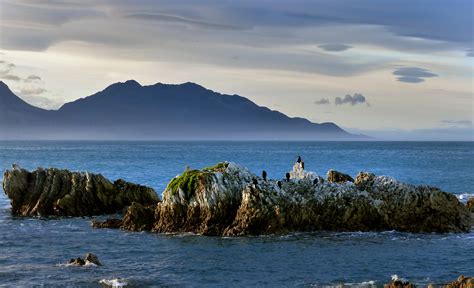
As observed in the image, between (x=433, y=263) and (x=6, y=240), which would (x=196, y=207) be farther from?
(x=433, y=263)

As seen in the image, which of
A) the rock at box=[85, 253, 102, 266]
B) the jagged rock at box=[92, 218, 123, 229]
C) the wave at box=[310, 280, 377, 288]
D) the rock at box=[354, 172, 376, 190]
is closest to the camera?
the wave at box=[310, 280, 377, 288]

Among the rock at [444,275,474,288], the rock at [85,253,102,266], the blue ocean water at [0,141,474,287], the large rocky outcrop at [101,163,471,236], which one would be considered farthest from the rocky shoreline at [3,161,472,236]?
the rock at [444,275,474,288]

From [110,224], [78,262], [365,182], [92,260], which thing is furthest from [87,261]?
[365,182]

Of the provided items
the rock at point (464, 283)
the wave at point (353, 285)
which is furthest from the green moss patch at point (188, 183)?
the rock at point (464, 283)

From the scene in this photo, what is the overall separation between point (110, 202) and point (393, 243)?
29.3 meters

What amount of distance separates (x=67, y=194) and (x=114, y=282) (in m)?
29.4

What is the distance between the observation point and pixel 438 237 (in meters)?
51.2

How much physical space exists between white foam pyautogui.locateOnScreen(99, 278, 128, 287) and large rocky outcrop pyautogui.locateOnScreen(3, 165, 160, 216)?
2699 centimetres

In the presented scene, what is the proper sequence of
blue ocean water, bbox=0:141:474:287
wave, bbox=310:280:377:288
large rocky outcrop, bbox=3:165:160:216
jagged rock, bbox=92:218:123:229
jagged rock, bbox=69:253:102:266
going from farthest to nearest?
large rocky outcrop, bbox=3:165:160:216
jagged rock, bbox=92:218:123:229
jagged rock, bbox=69:253:102:266
blue ocean water, bbox=0:141:474:287
wave, bbox=310:280:377:288

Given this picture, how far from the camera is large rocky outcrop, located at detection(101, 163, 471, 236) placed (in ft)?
171

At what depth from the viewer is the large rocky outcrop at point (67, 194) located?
63406 mm

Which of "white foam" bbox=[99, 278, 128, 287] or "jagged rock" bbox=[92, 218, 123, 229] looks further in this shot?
"jagged rock" bbox=[92, 218, 123, 229]

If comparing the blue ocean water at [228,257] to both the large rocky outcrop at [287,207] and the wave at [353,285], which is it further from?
the large rocky outcrop at [287,207]

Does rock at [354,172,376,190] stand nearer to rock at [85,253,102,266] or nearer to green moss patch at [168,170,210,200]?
green moss patch at [168,170,210,200]
